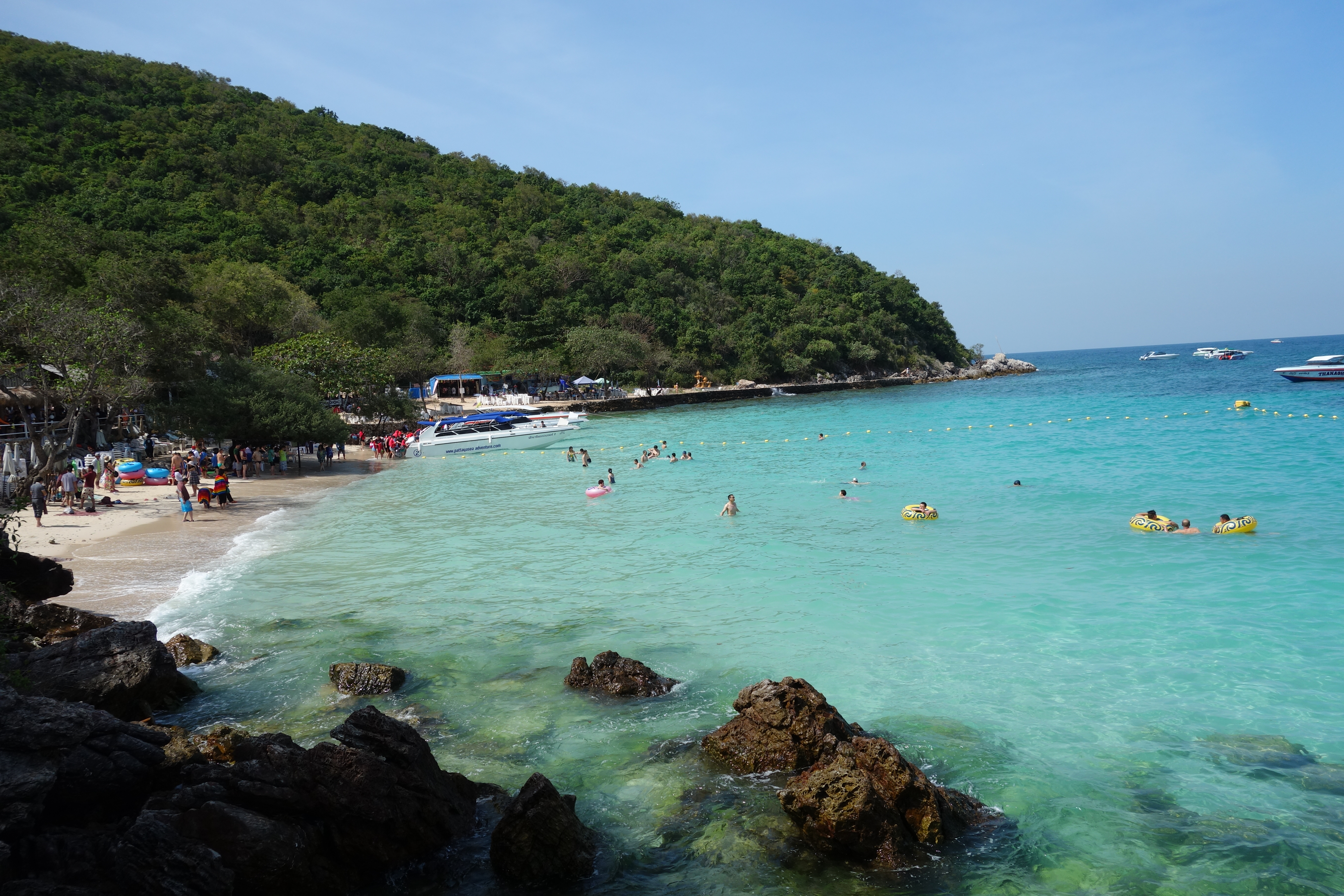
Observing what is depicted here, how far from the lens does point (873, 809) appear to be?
6.26 metres

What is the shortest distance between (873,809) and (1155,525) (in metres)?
14.9

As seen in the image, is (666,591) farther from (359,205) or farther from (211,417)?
(359,205)

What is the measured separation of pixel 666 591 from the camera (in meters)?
14.8

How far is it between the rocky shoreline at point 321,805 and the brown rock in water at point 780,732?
0.02 meters

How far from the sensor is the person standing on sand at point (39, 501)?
18.6m

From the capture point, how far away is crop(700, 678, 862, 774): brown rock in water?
7.59 m

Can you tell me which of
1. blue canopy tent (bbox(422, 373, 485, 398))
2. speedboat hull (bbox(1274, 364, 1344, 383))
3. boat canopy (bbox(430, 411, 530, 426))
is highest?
blue canopy tent (bbox(422, 373, 485, 398))

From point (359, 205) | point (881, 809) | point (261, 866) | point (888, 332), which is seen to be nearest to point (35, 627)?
point (261, 866)

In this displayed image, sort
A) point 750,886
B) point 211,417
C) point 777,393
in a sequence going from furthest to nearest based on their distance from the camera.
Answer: point 777,393
point 211,417
point 750,886

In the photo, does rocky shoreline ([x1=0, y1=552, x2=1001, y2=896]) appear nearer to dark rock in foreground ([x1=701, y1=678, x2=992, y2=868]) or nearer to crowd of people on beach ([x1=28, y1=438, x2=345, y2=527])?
dark rock in foreground ([x1=701, y1=678, x2=992, y2=868])

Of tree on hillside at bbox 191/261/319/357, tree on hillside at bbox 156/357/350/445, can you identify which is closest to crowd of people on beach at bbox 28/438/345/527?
tree on hillside at bbox 156/357/350/445

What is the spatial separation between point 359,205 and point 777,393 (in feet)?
161

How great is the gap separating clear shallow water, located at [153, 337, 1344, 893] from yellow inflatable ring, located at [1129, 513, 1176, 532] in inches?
12.9

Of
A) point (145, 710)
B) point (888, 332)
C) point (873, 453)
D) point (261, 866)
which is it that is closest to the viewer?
point (261, 866)
